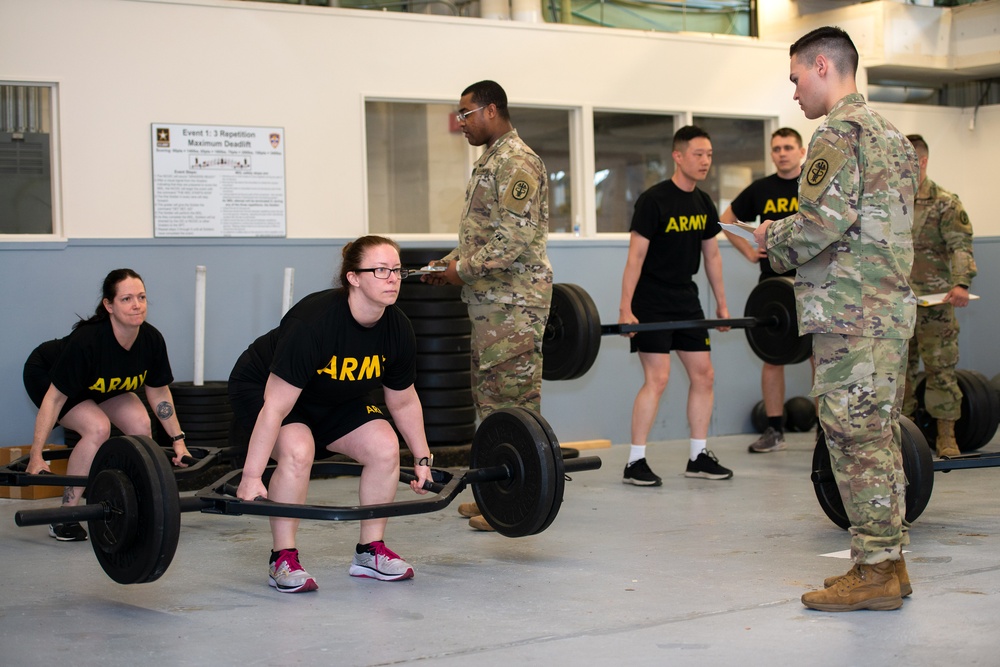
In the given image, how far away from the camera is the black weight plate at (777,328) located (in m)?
5.74

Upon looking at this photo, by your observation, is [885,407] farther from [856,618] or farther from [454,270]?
[454,270]

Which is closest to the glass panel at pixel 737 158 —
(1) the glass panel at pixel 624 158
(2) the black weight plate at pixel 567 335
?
(1) the glass panel at pixel 624 158

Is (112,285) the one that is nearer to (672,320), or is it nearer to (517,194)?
(517,194)

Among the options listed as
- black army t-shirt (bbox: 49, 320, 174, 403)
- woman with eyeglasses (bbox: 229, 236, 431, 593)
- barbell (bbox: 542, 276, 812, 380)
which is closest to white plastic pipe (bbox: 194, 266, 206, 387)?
black army t-shirt (bbox: 49, 320, 174, 403)

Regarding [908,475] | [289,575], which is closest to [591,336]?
[908,475]

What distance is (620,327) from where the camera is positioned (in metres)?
5.21

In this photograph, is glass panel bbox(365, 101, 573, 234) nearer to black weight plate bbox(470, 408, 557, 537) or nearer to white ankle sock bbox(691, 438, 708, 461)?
white ankle sock bbox(691, 438, 708, 461)

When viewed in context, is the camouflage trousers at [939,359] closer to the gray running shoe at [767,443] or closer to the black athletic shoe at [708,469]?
the gray running shoe at [767,443]

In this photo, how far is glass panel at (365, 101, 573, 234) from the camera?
701 cm

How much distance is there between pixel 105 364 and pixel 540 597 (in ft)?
6.96

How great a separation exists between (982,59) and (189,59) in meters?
5.85

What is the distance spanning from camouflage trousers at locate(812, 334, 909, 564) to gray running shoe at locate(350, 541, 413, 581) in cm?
143

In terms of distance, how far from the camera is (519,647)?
2.85m

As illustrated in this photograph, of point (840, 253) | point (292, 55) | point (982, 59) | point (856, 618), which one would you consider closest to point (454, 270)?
point (840, 253)
